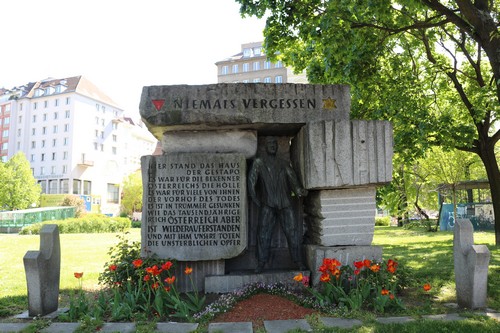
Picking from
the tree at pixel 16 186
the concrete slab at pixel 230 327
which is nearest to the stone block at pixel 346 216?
the concrete slab at pixel 230 327

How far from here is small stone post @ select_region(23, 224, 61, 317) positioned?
4727mm

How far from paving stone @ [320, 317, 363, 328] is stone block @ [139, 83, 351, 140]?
283 cm

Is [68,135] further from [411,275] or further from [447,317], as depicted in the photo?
[447,317]

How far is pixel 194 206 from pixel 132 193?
44.9m

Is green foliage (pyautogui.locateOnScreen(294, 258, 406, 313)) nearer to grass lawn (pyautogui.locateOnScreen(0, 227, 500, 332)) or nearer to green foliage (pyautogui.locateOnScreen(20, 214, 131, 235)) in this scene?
grass lawn (pyautogui.locateOnScreen(0, 227, 500, 332))

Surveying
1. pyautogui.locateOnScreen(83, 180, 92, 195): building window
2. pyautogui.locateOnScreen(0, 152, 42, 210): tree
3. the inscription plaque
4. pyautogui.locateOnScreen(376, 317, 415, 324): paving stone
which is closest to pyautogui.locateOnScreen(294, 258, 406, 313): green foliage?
pyautogui.locateOnScreen(376, 317, 415, 324): paving stone

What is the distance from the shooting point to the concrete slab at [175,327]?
412cm

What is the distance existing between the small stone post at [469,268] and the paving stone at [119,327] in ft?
13.4

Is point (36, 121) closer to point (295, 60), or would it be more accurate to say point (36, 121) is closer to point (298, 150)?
point (295, 60)

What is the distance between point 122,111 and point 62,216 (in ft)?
108

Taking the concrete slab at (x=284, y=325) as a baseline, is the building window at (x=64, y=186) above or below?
above

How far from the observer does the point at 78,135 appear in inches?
2169

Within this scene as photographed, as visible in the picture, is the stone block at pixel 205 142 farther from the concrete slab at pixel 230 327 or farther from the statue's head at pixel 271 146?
the concrete slab at pixel 230 327

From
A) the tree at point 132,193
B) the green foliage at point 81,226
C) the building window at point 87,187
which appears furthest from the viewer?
the building window at point 87,187
